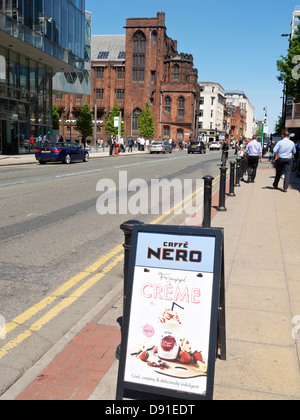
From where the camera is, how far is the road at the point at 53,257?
4016mm

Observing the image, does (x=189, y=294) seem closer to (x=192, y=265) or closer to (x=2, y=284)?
(x=192, y=265)

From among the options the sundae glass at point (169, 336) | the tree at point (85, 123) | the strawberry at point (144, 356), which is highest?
the tree at point (85, 123)

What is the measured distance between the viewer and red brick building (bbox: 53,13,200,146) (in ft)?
278

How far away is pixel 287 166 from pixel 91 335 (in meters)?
10.9

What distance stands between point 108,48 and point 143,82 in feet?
54.2

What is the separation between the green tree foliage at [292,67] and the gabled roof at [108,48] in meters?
64.9

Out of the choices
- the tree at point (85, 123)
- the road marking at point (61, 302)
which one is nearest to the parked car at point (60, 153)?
the road marking at point (61, 302)

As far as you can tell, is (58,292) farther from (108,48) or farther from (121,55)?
(108,48)

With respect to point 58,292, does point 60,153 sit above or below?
above

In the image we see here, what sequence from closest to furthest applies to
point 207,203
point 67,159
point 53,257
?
point 53,257 < point 207,203 < point 67,159

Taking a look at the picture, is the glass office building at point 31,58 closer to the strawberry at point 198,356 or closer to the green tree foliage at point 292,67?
the green tree foliage at point 292,67

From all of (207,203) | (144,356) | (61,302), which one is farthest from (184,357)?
(207,203)

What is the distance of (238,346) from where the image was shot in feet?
12.1
